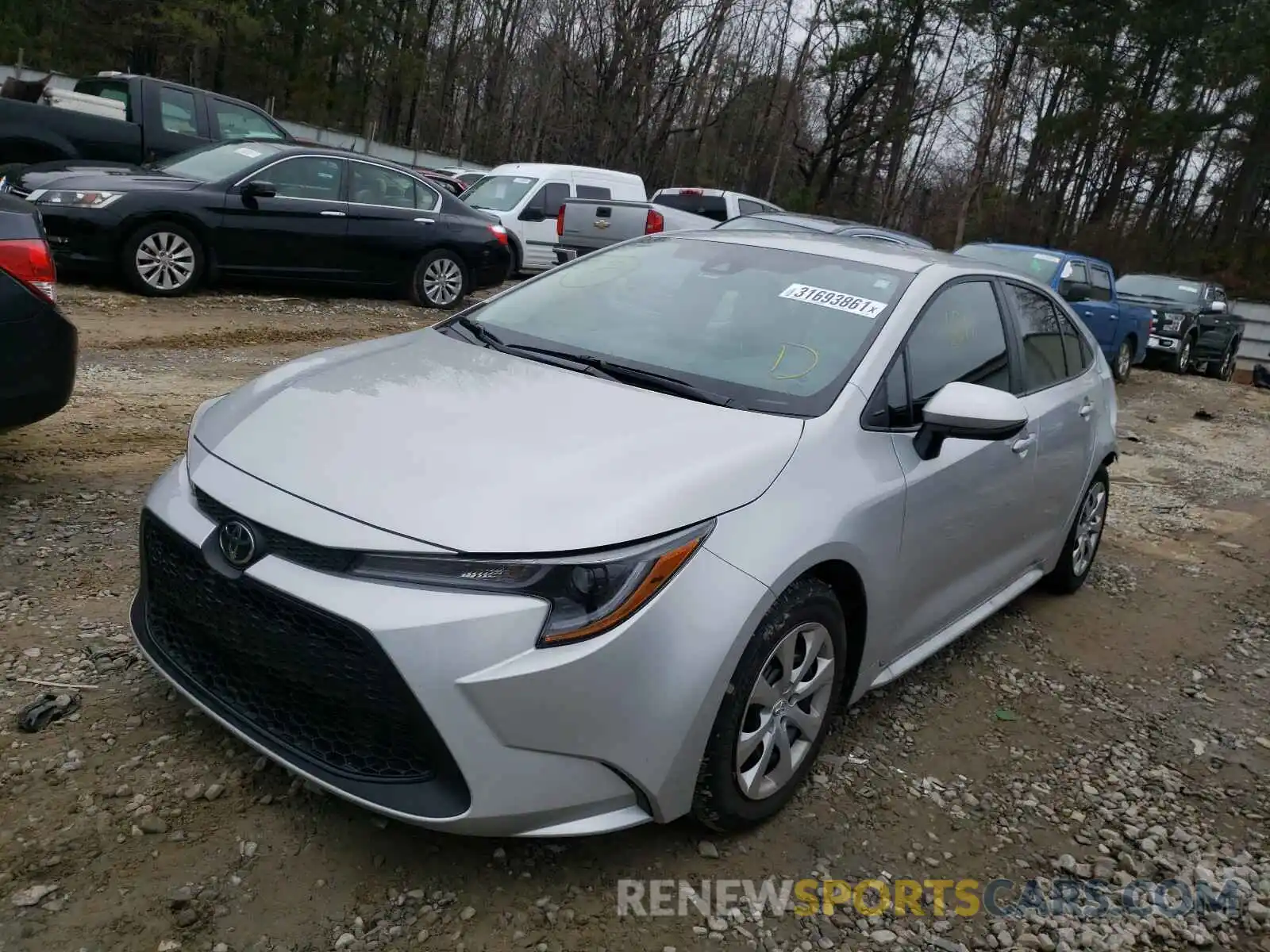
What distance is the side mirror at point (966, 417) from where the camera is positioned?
304cm

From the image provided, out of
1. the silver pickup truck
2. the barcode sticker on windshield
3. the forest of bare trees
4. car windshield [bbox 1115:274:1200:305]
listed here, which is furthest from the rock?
the forest of bare trees

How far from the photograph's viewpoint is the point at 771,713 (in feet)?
8.87

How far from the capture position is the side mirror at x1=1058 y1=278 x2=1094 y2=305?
10.8 meters

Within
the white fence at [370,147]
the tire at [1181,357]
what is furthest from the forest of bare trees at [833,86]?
the tire at [1181,357]

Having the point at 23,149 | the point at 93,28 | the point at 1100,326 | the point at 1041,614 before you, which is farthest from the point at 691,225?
the point at 93,28

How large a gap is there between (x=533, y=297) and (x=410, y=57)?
36.4 metres

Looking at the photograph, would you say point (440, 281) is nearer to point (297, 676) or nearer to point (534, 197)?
point (534, 197)

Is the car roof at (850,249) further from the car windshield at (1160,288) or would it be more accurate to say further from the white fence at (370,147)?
the white fence at (370,147)

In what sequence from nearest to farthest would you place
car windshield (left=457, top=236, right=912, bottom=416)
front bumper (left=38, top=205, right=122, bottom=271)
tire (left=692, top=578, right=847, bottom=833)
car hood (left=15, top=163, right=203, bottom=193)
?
1. tire (left=692, top=578, right=847, bottom=833)
2. car windshield (left=457, top=236, right=912, bottom=416)
3. front bumper (left=38, top=205, right=122, bottom=271)
4. car hood (left=15, top=163, right=203, bottom=193)

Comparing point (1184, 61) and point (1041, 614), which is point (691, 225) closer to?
point (1041, 614)

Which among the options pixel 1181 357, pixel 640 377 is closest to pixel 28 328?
pixel 640 377

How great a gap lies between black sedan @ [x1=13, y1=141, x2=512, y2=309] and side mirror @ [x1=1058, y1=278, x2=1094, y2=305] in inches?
243

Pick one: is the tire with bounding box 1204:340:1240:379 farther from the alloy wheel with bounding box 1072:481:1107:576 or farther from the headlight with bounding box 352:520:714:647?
the headlight with bounding box 352:520:714:647

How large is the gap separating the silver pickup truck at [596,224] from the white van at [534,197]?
1.49 feet
